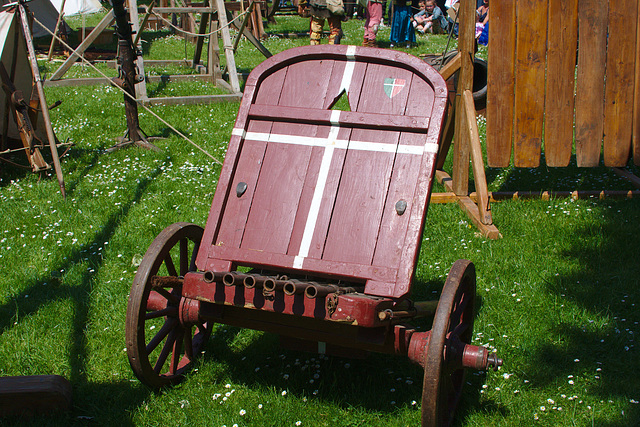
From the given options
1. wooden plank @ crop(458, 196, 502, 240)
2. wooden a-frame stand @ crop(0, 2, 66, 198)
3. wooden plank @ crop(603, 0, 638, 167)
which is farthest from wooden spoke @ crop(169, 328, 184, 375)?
wooden plank @ crop(603, 0, 638, 167)

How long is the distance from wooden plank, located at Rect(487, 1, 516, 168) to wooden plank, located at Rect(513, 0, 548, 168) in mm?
54

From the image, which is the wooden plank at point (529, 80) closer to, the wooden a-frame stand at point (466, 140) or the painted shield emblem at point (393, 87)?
the wooden a-frame stand at point (466, 140)

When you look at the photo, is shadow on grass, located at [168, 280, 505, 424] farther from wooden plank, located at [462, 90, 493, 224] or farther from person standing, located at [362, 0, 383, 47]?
person standing, located at [362, 0, 383, 47]

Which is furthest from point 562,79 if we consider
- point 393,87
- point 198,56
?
point 198,56

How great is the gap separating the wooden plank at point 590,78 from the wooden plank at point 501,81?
2.02 feet

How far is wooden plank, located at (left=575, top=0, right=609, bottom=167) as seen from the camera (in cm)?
522

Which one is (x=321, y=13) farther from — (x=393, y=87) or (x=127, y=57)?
(x=393, y=87)

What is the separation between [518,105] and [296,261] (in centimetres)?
321

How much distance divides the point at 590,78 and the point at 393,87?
2949mm

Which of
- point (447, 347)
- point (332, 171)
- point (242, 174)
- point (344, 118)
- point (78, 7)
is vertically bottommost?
point (447, 347)

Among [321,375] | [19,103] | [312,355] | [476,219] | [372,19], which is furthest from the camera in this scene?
[372,19]

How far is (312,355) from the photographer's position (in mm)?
3635

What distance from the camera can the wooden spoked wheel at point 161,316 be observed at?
9.71ft

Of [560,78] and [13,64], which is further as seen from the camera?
[13,64]
